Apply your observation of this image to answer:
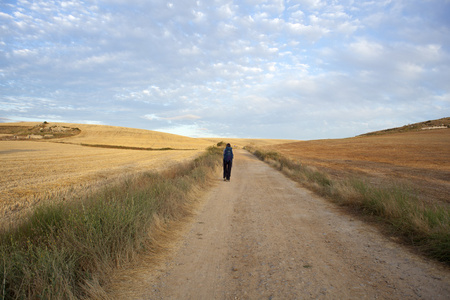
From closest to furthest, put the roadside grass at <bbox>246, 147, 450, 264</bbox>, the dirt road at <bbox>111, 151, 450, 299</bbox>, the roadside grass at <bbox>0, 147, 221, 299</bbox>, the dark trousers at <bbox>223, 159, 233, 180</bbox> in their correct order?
the roadside grass at <bbox>0, 147, 221, 299</bbox>
the dirt road at <bbox>111, 151, 450, 299</bbox>
the roadside grass at <bbox>246, 147, 450, 264</bbox>
the dark trousers at <bbox>223, 159, 233, 180</bbox>

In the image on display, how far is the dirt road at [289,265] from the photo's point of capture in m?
3.14

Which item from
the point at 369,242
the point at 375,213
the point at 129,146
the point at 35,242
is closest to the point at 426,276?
the point at 369,242

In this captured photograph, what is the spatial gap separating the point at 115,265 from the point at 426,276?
14.2ft

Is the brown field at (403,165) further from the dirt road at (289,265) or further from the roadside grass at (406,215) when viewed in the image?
the dirt road at (289,265)

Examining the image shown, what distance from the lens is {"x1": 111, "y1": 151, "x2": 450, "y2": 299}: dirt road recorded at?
3139 mm

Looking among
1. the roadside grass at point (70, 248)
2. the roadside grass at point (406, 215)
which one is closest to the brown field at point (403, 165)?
the roadside grass at point (406, 215)

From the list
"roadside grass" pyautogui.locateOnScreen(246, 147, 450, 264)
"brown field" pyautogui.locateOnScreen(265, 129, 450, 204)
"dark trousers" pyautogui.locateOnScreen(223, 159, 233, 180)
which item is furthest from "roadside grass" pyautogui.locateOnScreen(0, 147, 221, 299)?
"brown field" pyautogui.locateOnScreen(265, 129, 450, 204)

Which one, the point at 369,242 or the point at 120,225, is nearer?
the point at 120,225

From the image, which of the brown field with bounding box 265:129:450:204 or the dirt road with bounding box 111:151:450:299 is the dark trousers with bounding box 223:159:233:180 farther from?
the brown field with bounding box 265:129:450:204

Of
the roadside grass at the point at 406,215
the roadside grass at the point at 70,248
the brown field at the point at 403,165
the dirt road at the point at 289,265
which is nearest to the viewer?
the roadside grass at the point at 70,248

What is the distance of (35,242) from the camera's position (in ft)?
12.3

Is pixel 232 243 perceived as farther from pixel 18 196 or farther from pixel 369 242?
pixel 18 196

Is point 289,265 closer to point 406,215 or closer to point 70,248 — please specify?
point 70,248

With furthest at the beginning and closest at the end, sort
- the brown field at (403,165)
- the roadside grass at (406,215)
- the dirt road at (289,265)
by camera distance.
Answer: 1. the brown field at (403,165)
2. the roadside grass at (406,215)
3. the dirt road at (289,265)
